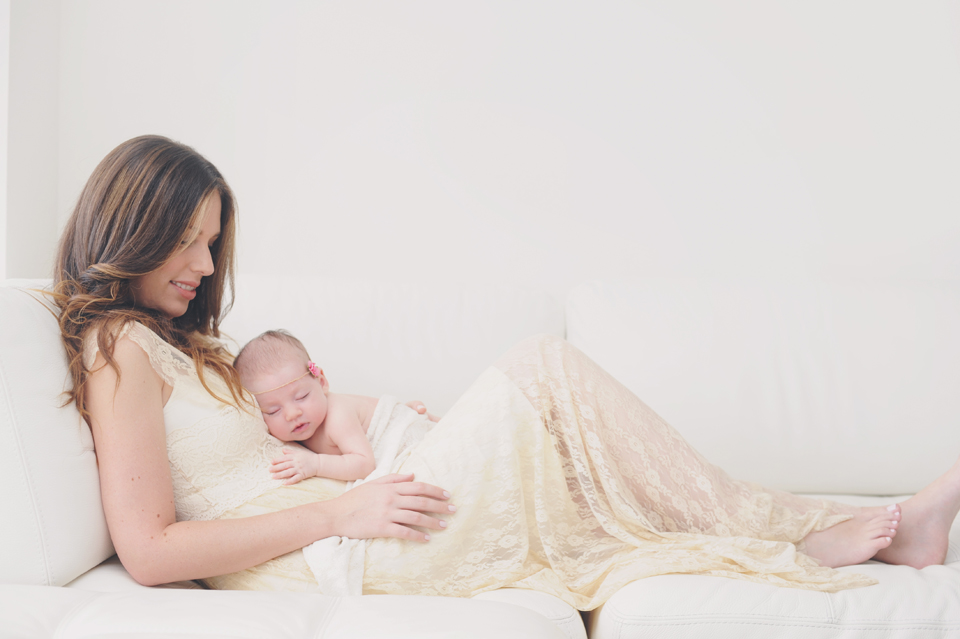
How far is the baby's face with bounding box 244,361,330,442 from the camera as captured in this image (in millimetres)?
1359

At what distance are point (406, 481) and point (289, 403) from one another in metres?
0.35

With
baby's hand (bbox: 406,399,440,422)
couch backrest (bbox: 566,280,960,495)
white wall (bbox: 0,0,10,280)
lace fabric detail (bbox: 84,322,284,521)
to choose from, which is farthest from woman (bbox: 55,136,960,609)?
white wall (bbox: 0,0,10,280)

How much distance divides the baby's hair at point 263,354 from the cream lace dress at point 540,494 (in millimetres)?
141

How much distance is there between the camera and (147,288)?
1.25 m

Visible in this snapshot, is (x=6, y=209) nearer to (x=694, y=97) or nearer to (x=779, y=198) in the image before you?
(x=694, y=97)

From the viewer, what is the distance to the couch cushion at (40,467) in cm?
94

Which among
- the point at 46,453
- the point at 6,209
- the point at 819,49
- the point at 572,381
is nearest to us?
the point at 46,453

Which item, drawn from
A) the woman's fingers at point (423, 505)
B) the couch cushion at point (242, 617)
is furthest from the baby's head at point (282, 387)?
the couch cushion at point (242, 617)

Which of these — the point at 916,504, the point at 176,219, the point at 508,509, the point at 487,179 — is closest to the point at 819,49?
the point at 487,179

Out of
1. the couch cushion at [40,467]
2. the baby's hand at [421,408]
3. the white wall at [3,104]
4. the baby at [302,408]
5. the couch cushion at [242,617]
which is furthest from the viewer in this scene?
the white wall at [3,104]

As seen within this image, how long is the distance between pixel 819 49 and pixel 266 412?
6.81 feet

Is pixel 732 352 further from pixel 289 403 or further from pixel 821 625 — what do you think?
pixel 289 403

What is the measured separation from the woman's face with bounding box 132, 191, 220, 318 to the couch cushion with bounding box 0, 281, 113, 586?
206 mm

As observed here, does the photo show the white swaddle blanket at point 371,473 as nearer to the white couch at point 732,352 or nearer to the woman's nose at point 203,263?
the white couch at point 732,352
